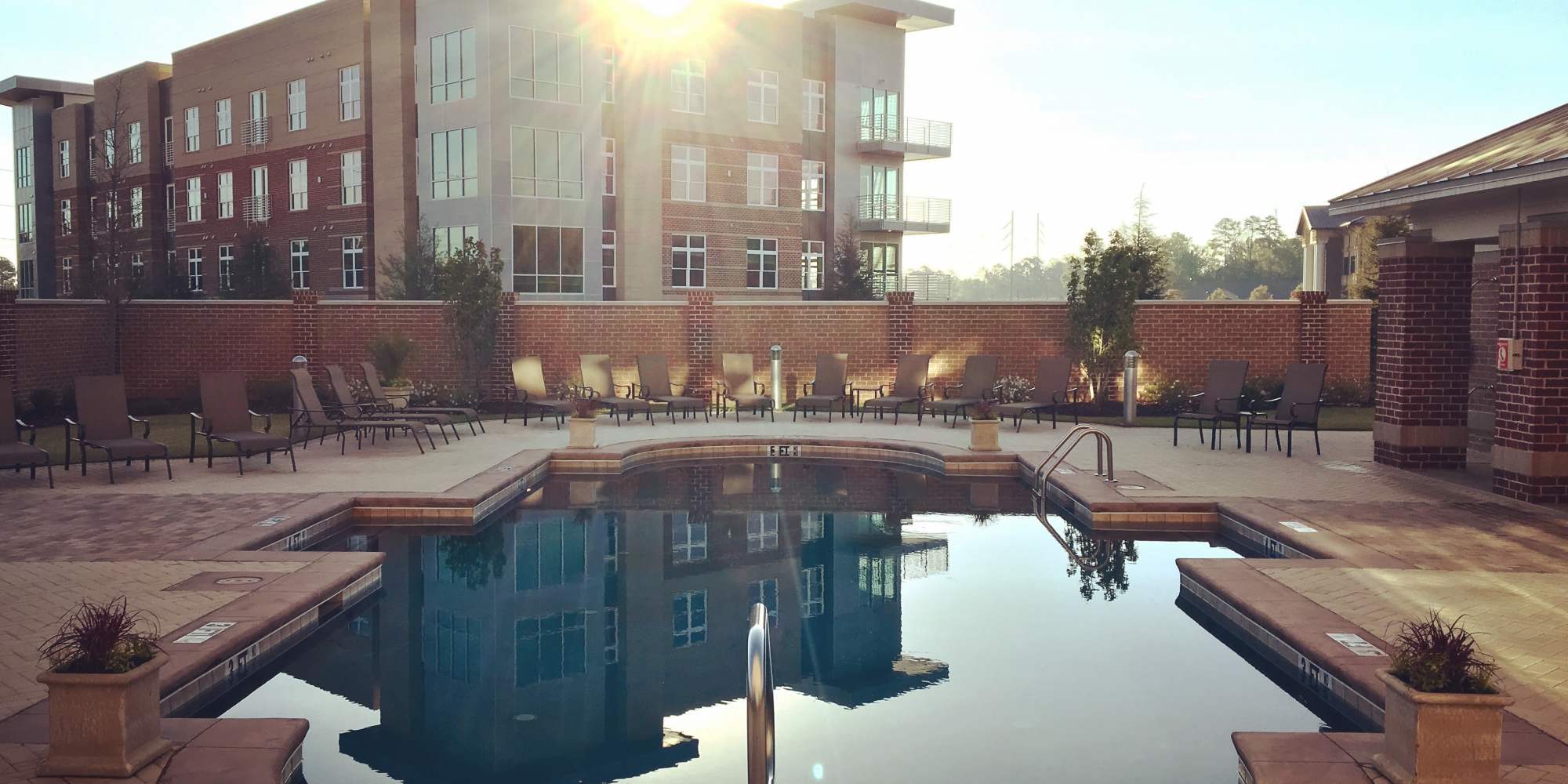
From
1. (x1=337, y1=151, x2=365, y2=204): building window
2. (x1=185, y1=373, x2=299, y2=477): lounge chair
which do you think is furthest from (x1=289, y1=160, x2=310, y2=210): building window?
(x1=185, y1=373, x2=299, y2=477): lounge chair

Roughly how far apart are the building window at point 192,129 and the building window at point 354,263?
8933 mm

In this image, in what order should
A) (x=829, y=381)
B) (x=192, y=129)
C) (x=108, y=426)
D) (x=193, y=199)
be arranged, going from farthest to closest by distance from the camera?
(x=193, y=199) < (x=192, y=129) < (x=829, y=381) < (x=108, y=426)

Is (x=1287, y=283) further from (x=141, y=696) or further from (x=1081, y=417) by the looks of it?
(x=141, y=696)

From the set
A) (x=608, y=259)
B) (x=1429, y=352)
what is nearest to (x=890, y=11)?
(x=608, y=259)

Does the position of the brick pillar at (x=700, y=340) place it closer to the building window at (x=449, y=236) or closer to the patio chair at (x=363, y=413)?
the patio chair at (x=363, y=413)

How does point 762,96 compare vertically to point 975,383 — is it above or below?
above

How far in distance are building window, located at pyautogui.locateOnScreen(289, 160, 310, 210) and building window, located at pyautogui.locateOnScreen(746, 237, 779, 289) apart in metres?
12.8

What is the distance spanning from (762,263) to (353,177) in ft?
38.4

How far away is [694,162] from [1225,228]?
122583 millimetres

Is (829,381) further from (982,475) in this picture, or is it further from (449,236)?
(449,236)

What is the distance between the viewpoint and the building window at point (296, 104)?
3306cm

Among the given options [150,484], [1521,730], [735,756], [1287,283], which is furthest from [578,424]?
[1287,283]

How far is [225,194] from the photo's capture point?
1425 inches

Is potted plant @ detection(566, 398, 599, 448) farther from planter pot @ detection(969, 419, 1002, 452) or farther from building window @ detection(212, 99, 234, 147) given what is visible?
building window @ detection(212, 99, 234, 147)
